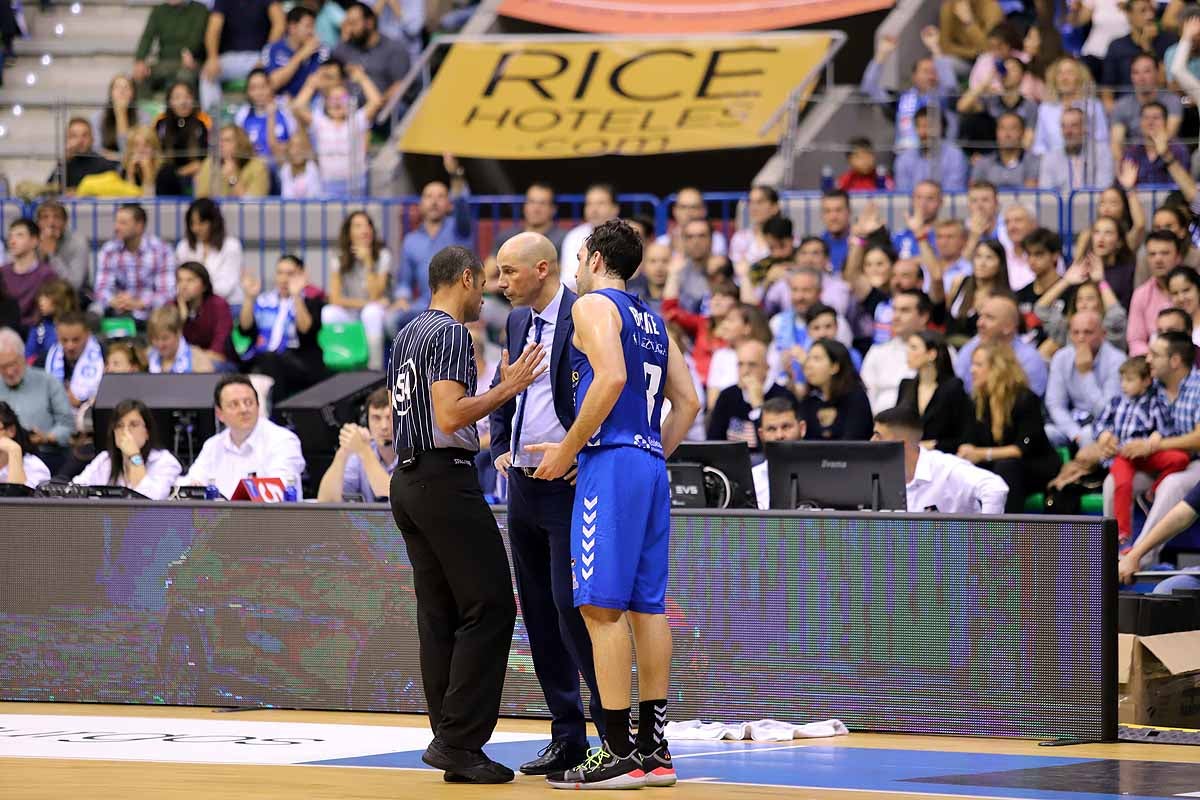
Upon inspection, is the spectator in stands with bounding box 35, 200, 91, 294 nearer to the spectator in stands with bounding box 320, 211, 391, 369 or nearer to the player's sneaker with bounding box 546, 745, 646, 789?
the spectator in stands with bounding box 320, 211, 391, 369

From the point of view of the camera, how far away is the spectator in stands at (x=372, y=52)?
20.2 meters

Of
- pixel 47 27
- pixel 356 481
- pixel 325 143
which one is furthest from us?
pixel 47 27

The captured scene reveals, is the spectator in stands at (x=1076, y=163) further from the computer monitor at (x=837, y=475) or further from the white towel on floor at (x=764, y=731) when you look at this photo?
the white towel on floor at (x=764, y=731)

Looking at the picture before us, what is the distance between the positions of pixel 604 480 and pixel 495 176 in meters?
13.1

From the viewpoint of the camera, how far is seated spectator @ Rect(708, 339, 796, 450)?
43.5 ft

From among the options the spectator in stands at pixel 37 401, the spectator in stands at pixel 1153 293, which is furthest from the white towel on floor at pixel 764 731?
the spectator in stands at pixel 37 401

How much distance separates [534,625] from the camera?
7762 mm

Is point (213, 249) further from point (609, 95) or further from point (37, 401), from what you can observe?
point (609, 95)

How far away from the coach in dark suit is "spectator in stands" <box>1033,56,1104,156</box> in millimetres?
9620

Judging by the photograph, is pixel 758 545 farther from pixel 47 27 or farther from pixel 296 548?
pixel 47 27

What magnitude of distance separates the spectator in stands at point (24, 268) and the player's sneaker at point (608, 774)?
34.4 feet

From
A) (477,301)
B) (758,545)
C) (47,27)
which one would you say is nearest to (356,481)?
(758,545)

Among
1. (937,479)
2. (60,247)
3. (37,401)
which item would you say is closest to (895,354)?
(937,479)

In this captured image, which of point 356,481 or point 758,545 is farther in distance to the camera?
point 356,481
